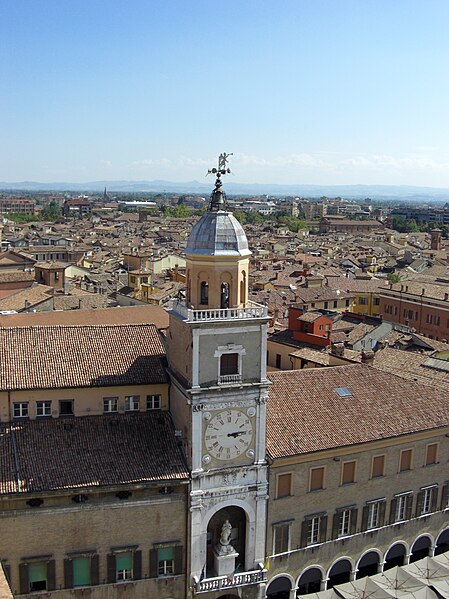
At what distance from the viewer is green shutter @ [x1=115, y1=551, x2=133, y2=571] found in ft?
88.5

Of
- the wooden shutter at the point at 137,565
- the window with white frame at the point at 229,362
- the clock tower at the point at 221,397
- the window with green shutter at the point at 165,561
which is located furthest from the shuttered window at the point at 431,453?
the wooden shutter at the point at 137,565

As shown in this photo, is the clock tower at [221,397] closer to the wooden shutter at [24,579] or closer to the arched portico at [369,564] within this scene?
the arched portico at [369,564]

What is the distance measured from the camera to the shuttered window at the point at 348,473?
30.7 metres

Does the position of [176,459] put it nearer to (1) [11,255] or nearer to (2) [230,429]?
(2) [230,429]

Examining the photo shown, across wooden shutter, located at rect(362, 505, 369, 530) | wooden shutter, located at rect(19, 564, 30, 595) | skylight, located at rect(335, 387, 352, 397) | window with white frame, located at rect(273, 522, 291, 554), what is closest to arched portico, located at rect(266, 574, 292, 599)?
window with white frame, located at rect(273, 522, 291, 554)

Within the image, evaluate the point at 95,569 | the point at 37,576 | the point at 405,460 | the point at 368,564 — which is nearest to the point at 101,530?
the point at 95,569

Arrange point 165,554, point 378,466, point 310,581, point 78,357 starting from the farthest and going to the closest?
point 378,466 → point 310,581 → point 78,357 → point 165,554

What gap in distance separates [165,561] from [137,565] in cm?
120

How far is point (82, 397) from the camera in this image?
94.1 feet

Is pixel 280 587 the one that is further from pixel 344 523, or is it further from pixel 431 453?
pixel 431 453

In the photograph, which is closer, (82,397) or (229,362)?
(229,362)

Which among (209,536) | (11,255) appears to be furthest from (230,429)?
(11,255)

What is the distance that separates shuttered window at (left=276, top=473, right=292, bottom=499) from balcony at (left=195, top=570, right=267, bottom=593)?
3.27 m

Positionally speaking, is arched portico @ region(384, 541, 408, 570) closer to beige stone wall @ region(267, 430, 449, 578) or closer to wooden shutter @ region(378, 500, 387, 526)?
beige stone wall @ region(267, 430, 449, 578)
